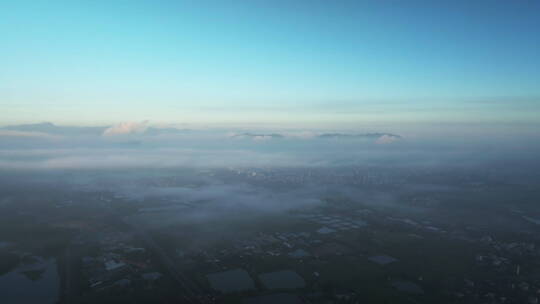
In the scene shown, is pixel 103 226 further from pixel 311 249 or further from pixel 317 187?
pixel 317 187

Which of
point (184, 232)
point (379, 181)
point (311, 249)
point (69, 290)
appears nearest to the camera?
point (69, 290)

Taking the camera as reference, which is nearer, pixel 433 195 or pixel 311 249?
pixel 311 249

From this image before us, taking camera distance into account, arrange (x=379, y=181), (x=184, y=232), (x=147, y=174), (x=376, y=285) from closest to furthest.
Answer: (x=376, y=285)
(x=184, y=232)
(x=379, y=181)
(x=147, y=174)

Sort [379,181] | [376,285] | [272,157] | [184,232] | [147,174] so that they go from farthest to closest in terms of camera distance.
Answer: [272,157] → [147,174] → [379,181] → [184,232] → [376,285]

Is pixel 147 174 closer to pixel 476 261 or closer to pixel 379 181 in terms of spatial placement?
pixel 379 181

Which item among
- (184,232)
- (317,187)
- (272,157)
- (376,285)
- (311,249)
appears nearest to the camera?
(376,285)

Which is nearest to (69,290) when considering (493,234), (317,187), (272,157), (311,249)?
(311,249)

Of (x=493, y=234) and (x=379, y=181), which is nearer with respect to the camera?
(x=493, y=234)

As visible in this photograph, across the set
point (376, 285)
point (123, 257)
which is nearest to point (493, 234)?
point (376, 285)
